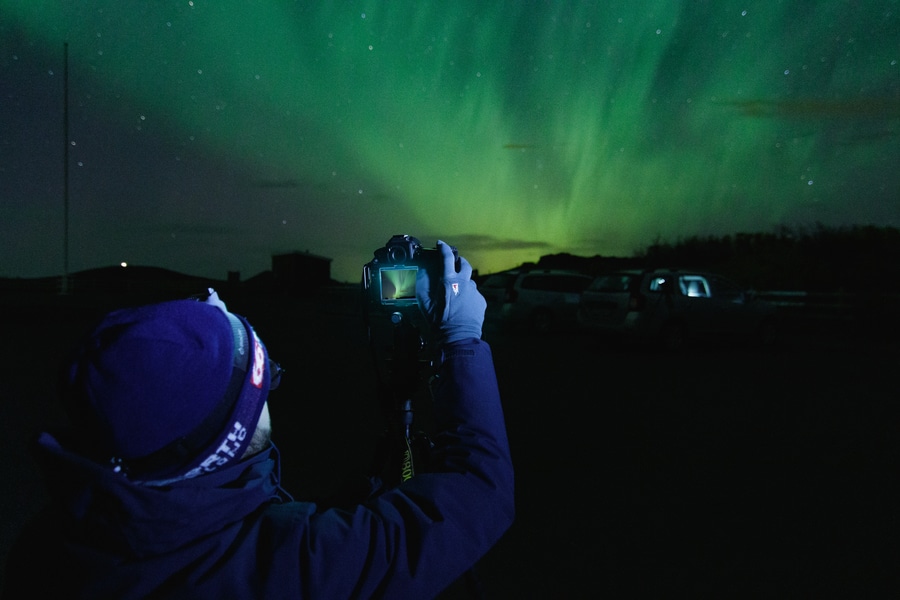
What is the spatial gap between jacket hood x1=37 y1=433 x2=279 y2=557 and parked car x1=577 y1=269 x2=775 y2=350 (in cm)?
1264

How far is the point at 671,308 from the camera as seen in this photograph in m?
13.2

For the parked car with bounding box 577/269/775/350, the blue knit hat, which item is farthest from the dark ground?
the parked car with bounding box 577/269/775/350

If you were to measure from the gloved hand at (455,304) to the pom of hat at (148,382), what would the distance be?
0.66m

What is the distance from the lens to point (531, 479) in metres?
4.97

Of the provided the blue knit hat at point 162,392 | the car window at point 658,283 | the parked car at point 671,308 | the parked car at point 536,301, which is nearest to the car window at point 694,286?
the parked car at point 671,308

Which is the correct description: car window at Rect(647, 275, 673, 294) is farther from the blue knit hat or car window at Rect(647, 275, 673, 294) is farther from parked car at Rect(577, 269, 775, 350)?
the blue knit hat

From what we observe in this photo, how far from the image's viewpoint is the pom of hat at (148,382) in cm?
104

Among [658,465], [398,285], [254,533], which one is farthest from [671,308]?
[254,533]

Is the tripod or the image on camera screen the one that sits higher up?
the image on camera screen

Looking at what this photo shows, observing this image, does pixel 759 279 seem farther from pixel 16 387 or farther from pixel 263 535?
pixel 263 535

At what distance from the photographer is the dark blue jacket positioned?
3.42ft

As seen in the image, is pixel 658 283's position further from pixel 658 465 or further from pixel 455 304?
pixel 455 304

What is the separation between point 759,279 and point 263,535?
49160mm

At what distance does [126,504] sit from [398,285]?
49.4 inches
